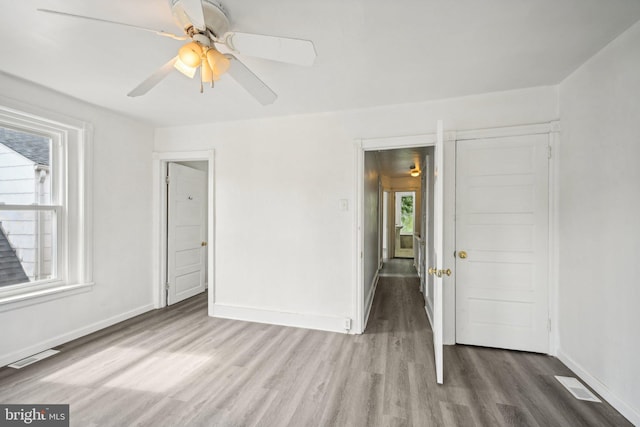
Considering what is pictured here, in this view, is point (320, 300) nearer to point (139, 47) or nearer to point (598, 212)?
point (598, 212)

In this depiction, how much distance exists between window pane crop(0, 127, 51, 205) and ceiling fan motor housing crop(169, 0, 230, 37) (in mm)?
2321

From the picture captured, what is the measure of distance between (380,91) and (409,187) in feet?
20.3

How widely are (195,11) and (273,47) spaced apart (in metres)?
0.37

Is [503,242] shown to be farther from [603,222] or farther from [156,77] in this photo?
[156,77]

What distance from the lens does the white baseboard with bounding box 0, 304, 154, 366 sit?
92.9 inches

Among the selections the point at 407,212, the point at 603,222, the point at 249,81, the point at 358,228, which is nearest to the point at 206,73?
the point at 249,81

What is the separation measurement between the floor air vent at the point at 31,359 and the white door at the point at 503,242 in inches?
152

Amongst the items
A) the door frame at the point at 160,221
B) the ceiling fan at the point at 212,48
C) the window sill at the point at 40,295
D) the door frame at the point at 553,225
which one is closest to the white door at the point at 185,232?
the door frame at the point at 160,221

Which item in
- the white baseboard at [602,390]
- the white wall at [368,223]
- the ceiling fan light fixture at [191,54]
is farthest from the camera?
the white wall at [368,223]

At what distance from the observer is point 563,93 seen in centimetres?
243

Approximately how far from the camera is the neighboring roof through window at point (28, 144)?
248cm

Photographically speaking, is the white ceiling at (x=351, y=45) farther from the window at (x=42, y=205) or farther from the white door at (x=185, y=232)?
the white door at (x=185, y=232)

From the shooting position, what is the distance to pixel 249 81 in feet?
5.61

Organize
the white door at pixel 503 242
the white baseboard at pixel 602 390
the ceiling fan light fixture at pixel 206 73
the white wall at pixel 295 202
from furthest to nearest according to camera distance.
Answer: the white wall at pixel 295 202, the white door at pixel 503 242, the white baseboard at pixel 602 390, the ceiling fan light fixture at pixel 206 73
